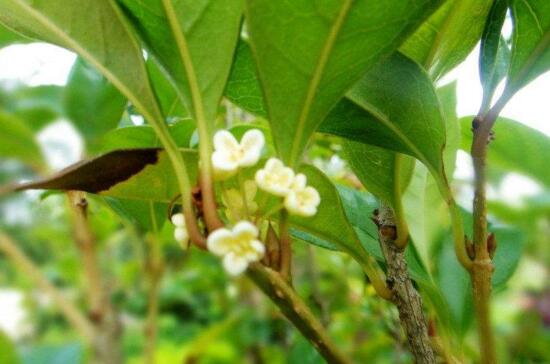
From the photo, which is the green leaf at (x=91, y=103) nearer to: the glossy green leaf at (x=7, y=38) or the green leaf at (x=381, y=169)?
the glossy green leaf at (x=7, y=38)

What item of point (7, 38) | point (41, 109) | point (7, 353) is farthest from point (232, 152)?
point (41, 109)

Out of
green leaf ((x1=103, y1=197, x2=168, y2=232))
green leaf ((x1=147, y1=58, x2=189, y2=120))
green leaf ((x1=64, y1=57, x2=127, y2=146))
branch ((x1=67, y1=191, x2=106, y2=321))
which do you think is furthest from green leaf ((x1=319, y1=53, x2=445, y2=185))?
branch ((x1=67, y1=191, x2=106, y2=321))

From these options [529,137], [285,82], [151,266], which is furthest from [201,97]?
[151,266]

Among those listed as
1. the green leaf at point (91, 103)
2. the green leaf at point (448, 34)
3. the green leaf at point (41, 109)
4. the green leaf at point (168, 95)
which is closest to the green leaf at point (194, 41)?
the green leaf at point (448, 34)

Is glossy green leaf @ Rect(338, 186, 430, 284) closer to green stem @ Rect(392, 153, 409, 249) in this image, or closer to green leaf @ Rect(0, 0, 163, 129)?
green stem @ Rect(392, 153, 409, 249)

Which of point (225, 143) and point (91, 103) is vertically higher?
point (225, 143)

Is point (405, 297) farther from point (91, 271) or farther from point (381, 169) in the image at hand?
point (91, 271)
